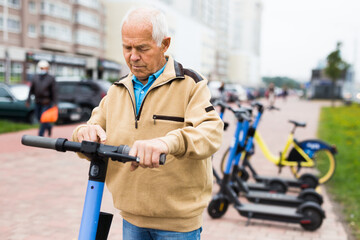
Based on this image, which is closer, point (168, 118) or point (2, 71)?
point (168, 118)

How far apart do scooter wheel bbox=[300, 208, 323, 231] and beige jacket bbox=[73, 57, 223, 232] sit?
10.2ft

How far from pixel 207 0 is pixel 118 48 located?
57.2 m

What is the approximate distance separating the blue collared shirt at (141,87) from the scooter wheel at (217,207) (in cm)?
322

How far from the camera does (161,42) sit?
1.78 m

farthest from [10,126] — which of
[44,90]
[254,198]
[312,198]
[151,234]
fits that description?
[151,234]

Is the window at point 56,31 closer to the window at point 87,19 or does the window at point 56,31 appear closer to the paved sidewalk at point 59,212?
the window at point 87,19

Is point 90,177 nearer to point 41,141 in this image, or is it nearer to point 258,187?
point 41,141

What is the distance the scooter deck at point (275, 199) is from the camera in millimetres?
5277

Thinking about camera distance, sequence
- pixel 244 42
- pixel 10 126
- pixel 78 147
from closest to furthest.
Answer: pixel 78 147 → pixel 10 126 → pixel 244 42

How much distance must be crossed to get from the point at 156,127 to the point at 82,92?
13.9 meters

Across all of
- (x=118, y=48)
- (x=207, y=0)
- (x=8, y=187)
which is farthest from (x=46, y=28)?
(x=207, y=0)

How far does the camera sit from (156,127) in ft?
5.88

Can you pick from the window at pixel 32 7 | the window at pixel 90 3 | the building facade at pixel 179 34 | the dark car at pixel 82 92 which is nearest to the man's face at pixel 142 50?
the dark car at pixel 82 92

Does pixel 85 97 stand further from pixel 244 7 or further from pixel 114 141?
pixel 244 7
